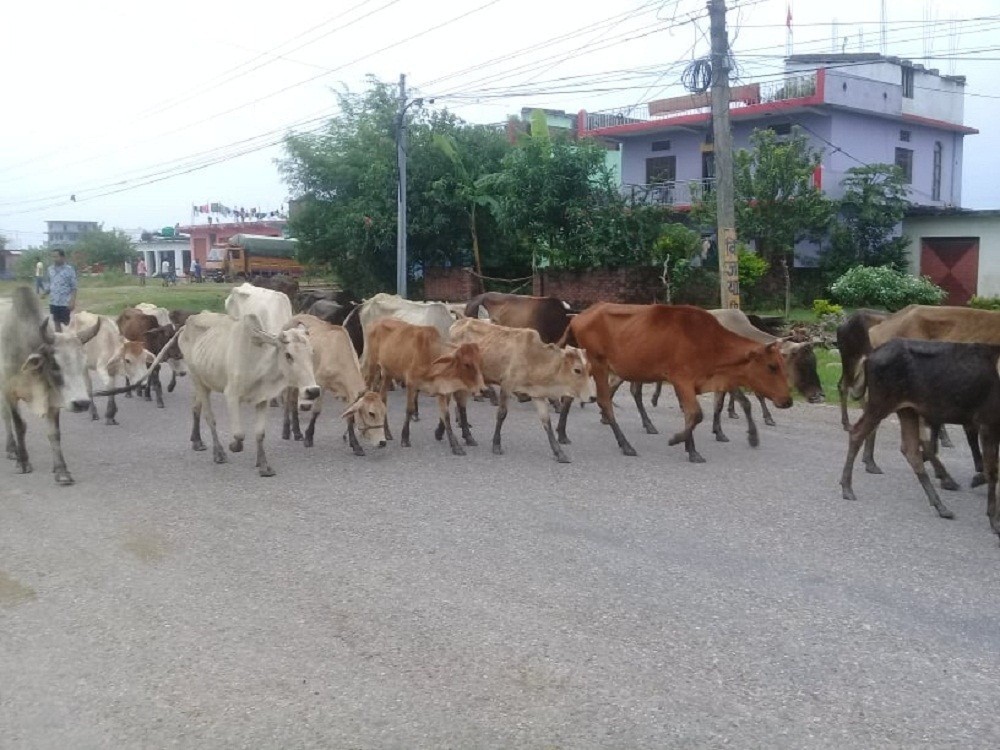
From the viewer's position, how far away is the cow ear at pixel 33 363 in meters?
Answer: 9.24

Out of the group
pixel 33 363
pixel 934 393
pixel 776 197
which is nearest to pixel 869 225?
pixel 776 197

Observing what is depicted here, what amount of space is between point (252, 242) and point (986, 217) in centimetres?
2996

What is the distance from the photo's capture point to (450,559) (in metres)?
6.72

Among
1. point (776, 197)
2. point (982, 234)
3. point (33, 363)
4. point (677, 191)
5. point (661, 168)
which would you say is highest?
point (661, 168)

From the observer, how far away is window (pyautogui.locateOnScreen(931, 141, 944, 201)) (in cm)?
3488

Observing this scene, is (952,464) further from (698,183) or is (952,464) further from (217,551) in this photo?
(698,183)

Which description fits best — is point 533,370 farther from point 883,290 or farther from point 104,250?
point 104,250

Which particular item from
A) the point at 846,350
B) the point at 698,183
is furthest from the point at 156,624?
the point at 698,183

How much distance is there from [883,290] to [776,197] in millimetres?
3945

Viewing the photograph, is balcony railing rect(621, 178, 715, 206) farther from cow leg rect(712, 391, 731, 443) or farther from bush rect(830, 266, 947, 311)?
cow leg rect(712, 391, 731, 443)

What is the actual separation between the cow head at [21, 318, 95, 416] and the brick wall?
1871 centimetres

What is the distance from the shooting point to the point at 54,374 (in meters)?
9.34

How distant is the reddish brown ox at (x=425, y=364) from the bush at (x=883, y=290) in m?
15.3

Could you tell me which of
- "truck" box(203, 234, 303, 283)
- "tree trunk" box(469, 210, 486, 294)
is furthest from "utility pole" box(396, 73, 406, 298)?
"truck" box(203, 234, 303, 283)
